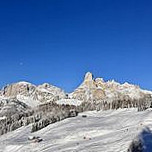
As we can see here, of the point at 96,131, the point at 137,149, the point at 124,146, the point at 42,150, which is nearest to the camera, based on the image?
the point at 137,149

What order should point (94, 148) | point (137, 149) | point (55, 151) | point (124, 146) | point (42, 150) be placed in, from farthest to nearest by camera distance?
1. point (42, 150)
2. point (55, 151)
3. point (94, 148)
4. point (124, 146)
5. point (137, 149)

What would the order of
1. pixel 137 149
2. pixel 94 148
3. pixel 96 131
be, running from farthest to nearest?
pixel 96 131, pixel 94 148, pixel 137 149

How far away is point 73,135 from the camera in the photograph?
474 feet

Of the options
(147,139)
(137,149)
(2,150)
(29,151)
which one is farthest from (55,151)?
(2,150)

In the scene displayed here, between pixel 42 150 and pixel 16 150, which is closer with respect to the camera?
pixel 42 150

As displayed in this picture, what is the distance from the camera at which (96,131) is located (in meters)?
144

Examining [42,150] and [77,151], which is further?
[42,150]

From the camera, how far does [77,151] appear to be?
308 feet

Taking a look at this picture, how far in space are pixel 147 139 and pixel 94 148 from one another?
12498mm

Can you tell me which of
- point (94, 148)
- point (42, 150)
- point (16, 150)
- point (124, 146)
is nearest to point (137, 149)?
point (124, 146)

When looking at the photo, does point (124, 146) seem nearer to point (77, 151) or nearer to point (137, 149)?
point (137, 149)

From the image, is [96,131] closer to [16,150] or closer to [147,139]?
[16,150]

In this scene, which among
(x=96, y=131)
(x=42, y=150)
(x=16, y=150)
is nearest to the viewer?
(x=42, y=150)

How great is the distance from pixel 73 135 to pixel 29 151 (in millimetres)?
29620
